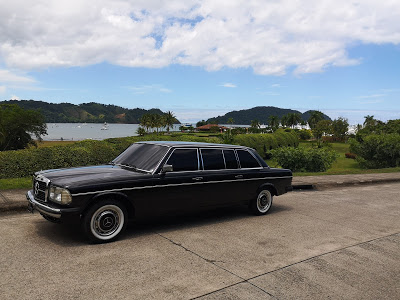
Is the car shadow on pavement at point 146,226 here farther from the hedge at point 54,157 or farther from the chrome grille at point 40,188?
the hedge at point 54,157

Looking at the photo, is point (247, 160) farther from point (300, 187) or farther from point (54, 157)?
point (54, 157)

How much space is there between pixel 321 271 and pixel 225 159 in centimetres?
322

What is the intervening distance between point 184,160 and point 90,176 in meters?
1.81

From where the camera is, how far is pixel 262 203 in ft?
26.6

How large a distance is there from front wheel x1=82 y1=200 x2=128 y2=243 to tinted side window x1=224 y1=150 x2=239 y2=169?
→ 258cm

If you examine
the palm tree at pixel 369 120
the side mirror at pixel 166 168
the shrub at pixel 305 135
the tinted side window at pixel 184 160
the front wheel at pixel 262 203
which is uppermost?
the palm tree at pixel 369 120

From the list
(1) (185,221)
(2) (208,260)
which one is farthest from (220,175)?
(2) (208,260)

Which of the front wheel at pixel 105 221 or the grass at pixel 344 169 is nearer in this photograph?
the front wheel at pixel 105 221

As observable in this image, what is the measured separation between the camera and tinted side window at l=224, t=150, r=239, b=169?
741cm

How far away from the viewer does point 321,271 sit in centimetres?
476

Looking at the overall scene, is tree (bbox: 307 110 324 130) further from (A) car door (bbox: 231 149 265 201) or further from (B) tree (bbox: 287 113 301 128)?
(A) car door (bbox: 231 149 265 201)

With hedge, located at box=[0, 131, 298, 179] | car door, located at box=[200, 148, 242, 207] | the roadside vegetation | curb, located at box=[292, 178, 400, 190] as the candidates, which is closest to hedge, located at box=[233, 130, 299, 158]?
the roadside vegetation

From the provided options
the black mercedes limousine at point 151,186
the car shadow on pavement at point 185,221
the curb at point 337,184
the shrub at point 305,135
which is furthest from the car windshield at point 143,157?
the shrub at point 305,135

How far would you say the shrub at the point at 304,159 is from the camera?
84.9ft
